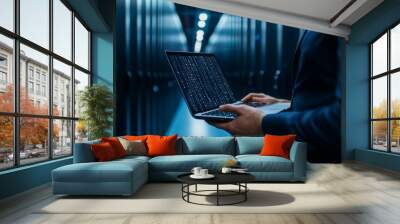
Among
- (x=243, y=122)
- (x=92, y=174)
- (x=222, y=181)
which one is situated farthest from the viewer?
(x=243, y=122)

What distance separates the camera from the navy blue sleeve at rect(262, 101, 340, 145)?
28.0 ft

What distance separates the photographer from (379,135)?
8375mm

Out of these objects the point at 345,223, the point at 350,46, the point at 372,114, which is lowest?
the point at 345,223

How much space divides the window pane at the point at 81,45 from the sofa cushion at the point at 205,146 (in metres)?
2.83

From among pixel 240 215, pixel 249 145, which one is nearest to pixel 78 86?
pixel 249 145

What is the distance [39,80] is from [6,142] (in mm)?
1314

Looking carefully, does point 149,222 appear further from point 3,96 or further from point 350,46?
point 350,46

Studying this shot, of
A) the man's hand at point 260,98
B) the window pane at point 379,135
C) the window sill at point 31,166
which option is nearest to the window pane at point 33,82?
the window sill at point 31,166

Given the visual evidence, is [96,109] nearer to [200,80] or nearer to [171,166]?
[200,80]

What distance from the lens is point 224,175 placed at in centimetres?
472

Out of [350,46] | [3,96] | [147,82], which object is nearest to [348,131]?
[350,46]

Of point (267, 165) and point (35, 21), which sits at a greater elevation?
point (35, 21)

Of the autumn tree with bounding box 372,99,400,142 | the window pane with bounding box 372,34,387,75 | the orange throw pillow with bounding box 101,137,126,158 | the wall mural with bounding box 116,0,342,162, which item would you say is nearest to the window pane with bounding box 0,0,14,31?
the orange throw pillow with bounding box 101,137,126,158

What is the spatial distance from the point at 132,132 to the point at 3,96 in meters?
3.93
